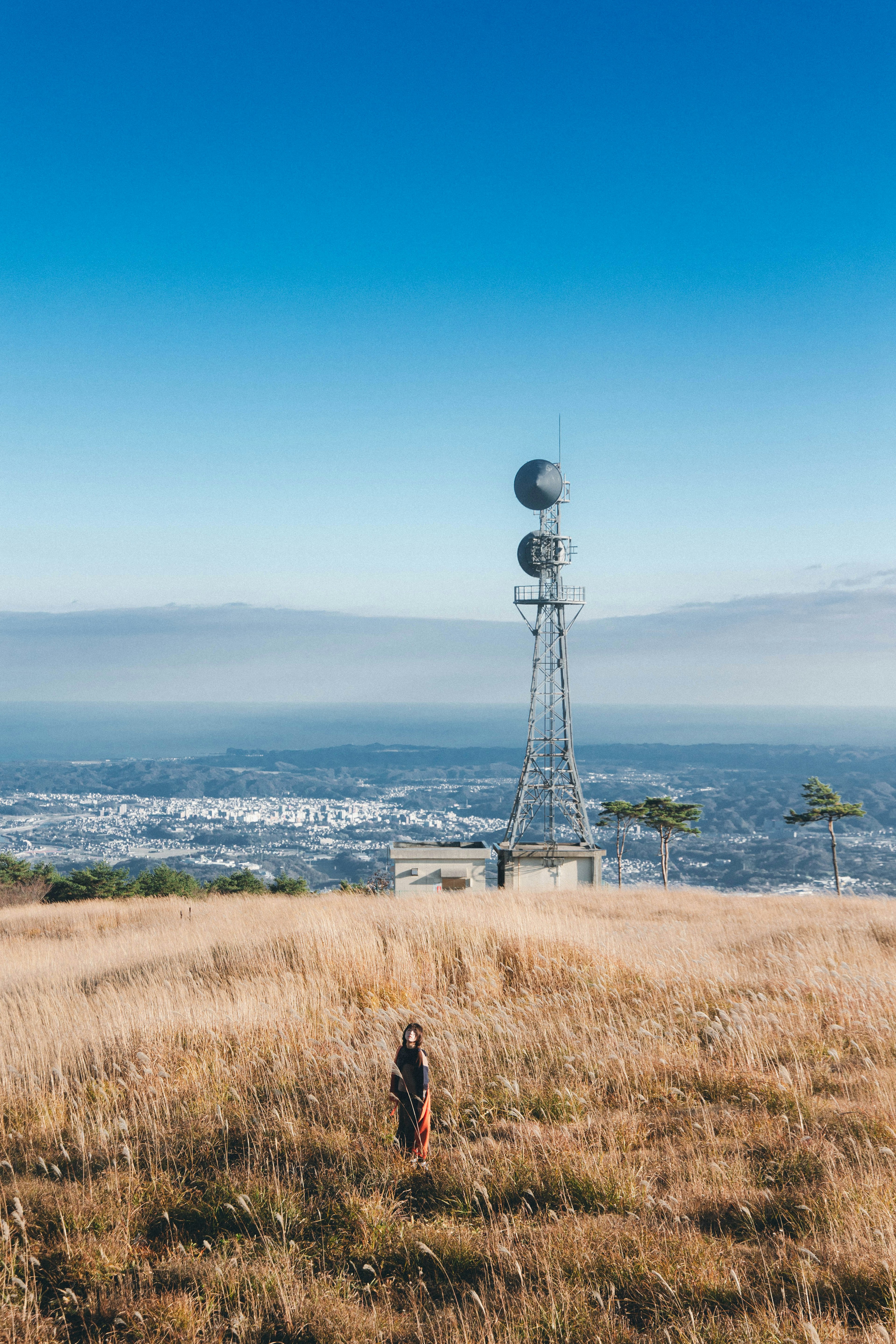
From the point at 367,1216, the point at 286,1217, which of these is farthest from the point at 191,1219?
the point at 367,1216

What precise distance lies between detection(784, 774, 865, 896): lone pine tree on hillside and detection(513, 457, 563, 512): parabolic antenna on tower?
1580 centimetres

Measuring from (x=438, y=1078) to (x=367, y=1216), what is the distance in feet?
6.47

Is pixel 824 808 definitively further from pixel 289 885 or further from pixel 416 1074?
pixel 416 1074

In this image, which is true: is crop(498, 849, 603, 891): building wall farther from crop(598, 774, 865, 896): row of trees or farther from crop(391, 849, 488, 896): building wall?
A: crop(391, 849, 488, 896): building wall

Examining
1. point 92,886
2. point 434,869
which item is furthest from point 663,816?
point 92,886

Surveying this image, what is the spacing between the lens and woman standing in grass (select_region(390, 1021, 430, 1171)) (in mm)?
4926

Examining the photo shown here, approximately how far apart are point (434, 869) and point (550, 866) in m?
4.90

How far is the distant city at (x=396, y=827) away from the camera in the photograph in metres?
86.9

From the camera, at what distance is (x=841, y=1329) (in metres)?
3.21

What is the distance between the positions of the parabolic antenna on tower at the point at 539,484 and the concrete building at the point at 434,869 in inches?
611

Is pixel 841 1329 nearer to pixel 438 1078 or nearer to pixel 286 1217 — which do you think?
pixel 286 1217

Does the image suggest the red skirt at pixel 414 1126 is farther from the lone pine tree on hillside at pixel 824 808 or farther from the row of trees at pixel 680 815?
the lone pine tree on hillside at pixel 824 808

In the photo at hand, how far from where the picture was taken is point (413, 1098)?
4.96 metres

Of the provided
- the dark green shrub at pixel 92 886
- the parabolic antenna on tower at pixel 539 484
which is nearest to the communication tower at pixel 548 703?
the parabolic antenna on tower at pixel 539 484
